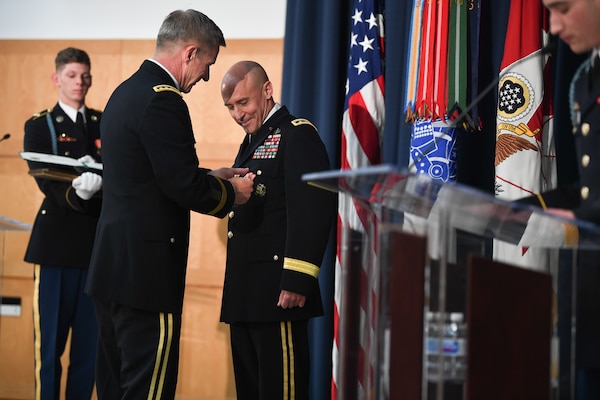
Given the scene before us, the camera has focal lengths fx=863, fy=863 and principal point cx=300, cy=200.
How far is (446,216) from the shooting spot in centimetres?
162

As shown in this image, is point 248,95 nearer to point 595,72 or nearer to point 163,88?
point 163,88

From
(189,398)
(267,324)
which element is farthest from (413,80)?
(189,398)

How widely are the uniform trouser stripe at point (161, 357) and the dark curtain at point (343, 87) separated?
1817 millimetres

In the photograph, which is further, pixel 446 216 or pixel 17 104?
pixel 17 104

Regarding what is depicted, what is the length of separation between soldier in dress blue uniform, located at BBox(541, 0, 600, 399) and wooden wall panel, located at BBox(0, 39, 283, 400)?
2810 millimetres

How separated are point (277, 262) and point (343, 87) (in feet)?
5.80

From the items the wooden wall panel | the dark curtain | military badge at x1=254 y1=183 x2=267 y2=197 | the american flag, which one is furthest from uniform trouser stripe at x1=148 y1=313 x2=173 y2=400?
the wooden wall panel

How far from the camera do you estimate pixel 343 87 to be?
4586 millimetres

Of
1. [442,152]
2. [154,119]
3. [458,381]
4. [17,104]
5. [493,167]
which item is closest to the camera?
[458,381]

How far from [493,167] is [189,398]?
207 centimetres

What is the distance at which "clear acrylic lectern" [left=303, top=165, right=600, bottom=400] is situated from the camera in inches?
62.4

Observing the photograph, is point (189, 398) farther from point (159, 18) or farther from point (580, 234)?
point (580, 234)

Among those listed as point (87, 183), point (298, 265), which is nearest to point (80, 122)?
point (87, 183)

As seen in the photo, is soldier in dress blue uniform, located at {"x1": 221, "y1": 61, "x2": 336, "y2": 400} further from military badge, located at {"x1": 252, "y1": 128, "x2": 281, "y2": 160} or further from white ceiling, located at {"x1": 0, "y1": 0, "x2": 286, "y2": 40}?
white ceiling, located at {"x1": 0, "y1": 0, "x2": 286, "y2": 40}
